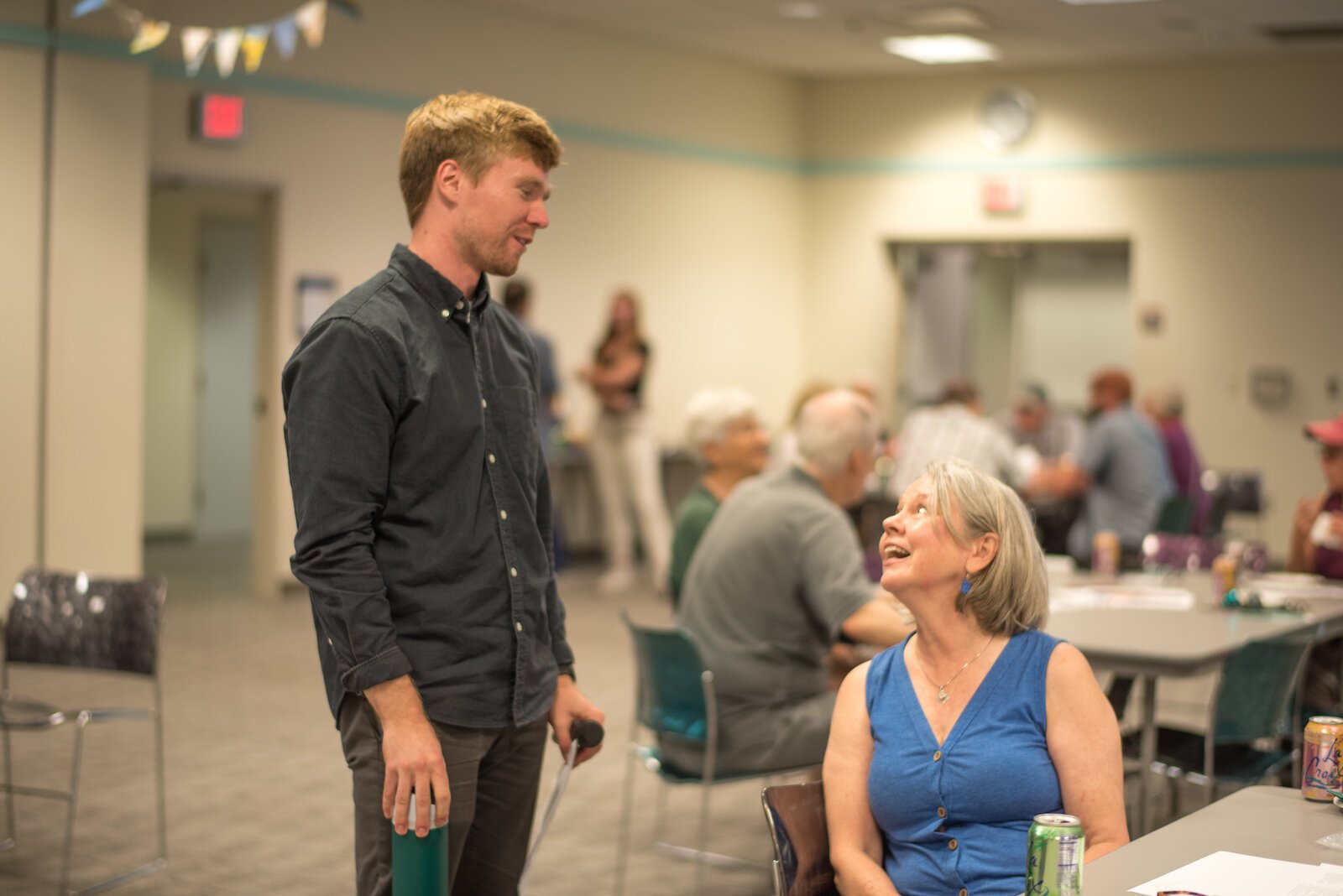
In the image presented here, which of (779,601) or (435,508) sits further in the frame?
(779,601)

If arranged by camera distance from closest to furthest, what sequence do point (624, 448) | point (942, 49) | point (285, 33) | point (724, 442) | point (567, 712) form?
1. point (567, 712)
2. point (724, 442)
3. point (285, 33)
4. point (624, 448)
5. point (942, 49)

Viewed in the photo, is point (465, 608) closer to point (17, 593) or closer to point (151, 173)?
point (17, 593)

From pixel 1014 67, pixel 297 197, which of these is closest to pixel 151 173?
pixel 297 197

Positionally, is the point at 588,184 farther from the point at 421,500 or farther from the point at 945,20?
the point at 421,500

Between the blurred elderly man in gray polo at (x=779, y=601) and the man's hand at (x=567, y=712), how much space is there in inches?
54.2

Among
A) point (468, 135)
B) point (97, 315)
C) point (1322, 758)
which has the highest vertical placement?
point (468, 135)

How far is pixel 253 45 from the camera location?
870 cm

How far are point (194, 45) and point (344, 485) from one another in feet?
22.9

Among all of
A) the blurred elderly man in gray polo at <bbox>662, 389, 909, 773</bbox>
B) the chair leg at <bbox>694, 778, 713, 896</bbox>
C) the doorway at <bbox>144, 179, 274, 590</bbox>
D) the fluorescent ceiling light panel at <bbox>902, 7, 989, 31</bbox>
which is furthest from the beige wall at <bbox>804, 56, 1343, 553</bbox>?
the blurred elderly man in gray polo at <bbox>662, 389, 909, 773</bbox>

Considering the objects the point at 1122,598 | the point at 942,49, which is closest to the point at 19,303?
the point at 1122,598

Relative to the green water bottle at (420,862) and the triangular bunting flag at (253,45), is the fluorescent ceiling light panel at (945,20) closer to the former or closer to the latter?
the triangular bunting flag at (253,45)

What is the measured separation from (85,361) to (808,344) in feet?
22.3

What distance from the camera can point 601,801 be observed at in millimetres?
5230

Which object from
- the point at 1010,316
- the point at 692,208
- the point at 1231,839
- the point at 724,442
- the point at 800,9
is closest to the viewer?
the point at 1231,839
